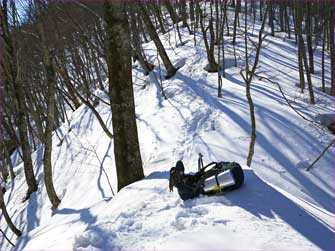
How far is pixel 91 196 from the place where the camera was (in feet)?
30.4

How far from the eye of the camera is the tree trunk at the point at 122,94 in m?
5.51

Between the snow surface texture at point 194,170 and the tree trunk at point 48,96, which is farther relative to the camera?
the tree trunk at point 48,96

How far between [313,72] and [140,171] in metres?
10.9

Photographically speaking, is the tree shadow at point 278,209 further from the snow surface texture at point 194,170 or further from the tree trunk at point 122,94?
the tree trunk at point 122,94

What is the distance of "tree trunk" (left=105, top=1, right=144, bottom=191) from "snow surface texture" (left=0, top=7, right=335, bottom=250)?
423 millimetres

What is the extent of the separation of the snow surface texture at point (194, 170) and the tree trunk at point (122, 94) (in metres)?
0.42

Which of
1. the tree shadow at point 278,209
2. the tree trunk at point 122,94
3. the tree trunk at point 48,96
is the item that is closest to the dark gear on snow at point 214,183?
the tree shadow at point 278,209

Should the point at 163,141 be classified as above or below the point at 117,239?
below

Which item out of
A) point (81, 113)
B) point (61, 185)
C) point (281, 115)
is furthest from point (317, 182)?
point (81, 113)

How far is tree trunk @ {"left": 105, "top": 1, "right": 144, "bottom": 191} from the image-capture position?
551cm

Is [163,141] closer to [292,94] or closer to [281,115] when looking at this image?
[281,115]

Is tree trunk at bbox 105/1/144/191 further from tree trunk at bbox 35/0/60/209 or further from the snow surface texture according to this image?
tree trunk at bbox 35/0/60/209

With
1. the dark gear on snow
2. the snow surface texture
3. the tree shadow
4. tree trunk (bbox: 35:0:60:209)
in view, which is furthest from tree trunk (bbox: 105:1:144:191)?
tree trunk (bbox: 35:0:60:209)

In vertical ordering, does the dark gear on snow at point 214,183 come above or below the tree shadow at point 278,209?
above
